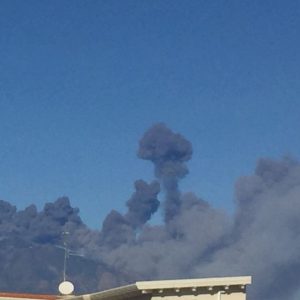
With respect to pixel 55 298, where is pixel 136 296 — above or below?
below

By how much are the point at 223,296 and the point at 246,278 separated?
1.59m

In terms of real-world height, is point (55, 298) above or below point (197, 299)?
above

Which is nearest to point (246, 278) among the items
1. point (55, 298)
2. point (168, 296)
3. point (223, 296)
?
point (223, 296)

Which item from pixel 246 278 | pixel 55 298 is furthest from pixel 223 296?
pixel 55 298

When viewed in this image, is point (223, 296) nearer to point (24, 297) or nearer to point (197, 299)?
point (197, 299)

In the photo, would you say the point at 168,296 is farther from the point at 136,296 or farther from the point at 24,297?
the point at 24,297

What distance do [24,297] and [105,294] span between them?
11870 mm

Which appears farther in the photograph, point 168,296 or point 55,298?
point 55,298

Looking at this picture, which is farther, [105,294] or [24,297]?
[24,297]

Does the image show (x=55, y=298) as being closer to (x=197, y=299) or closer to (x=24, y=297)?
(x=24, y=297)

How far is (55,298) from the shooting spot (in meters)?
61.5

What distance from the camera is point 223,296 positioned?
50.0 m

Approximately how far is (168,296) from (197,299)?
1.81m

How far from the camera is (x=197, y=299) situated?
4919 centimetres
